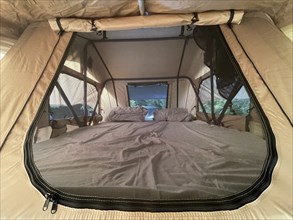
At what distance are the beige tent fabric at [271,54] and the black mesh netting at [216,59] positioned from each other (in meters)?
0.24

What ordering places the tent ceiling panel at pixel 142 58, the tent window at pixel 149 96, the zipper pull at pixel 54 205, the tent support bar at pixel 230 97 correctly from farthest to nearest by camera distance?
the tent window at pixel 149 96, the tent ceiling panel at pixel 142 58, the tent support bar at pixel 230 97, the zipper pull at pixel 54 205

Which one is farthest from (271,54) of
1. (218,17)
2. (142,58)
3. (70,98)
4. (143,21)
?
(70,98)

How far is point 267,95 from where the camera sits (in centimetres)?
79

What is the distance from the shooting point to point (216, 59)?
1386 millimetres

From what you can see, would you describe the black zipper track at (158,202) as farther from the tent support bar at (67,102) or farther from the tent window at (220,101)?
the tent support bar at (67,102)

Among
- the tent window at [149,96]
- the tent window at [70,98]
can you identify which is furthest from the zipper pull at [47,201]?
the tent window at [149,96]

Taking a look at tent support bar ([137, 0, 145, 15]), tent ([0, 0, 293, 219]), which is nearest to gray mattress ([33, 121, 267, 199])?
tent ([0, 0, 293, 219])

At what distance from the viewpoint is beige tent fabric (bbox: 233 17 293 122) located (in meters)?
0.78

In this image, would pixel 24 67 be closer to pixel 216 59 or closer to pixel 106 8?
pixel 106 8

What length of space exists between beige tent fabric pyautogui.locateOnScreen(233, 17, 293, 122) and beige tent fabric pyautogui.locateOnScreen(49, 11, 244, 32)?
0.33ft

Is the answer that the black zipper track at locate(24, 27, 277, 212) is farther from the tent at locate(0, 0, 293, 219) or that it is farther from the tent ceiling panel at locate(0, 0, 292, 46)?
the tent ceiling panel at locate(0, 0, 292, 46)

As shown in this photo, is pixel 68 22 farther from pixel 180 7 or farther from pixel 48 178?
pixel 48 178

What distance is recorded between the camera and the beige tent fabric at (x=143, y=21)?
0.95m

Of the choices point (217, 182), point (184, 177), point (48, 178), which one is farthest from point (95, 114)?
point (217, 182)
